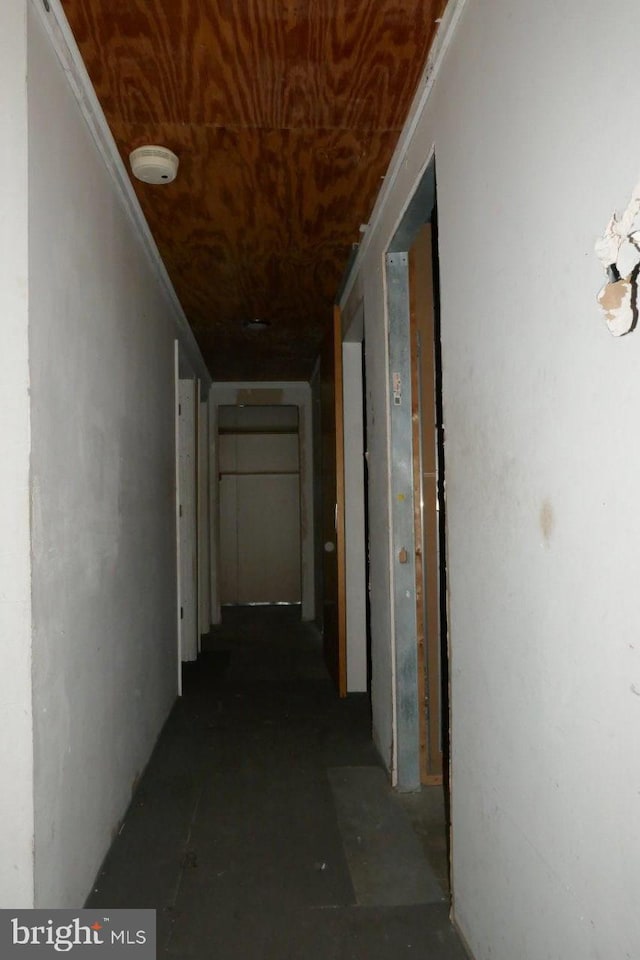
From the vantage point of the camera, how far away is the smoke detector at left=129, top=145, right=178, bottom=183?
2.32 meters

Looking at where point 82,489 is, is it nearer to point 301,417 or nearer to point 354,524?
point 354,524

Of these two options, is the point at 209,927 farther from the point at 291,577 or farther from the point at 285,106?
the point at 291,577

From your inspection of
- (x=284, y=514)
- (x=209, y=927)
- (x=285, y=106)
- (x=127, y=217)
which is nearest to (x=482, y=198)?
(x=285, y=106)

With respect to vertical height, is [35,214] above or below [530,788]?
above

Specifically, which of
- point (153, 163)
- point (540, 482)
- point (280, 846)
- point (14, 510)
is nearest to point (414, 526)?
point (280, 846)

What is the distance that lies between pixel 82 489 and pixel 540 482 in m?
1.41

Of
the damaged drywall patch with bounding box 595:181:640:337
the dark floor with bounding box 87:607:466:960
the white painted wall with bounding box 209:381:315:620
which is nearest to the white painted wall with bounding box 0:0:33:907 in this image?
the dark floor with bounding box 87:607:466:960

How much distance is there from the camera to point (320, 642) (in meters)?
5.48

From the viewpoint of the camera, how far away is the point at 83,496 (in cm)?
196

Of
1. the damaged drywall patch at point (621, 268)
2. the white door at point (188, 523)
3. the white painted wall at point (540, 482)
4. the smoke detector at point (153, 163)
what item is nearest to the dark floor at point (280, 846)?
the white painted wall at point (540, 482)

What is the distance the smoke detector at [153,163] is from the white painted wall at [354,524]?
1.81 metres

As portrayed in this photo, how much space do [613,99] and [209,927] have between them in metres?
2.22

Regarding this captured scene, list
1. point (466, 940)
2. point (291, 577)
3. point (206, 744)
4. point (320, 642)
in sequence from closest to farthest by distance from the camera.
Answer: point (466, 940), point (206, 744), point (320, 642), point (291, 577)

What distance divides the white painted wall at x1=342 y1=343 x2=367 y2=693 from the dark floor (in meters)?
0.35
